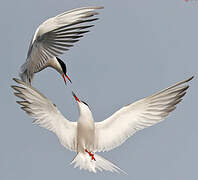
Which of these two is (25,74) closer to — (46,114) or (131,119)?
(46,114)

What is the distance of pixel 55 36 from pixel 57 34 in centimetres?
3

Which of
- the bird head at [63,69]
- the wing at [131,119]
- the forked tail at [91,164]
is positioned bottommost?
the forked tail at [91,164]

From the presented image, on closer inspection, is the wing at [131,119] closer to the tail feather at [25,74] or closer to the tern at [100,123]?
the tern at [100,123]

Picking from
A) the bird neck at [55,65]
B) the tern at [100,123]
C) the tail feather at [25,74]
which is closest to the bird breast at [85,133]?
the tern at [100,123]

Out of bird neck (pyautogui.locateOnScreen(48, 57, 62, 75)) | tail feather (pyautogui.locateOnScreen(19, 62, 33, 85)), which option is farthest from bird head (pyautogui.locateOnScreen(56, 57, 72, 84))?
tail feather (pyautogui.locateOnScreen(19, 62, 33, 85))

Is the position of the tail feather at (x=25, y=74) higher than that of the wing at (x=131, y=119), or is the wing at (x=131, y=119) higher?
the tail feather at (x=25, y=74)

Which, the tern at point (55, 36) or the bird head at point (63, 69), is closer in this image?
the tern at point (55, 36)

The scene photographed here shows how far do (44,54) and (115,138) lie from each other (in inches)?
54.2

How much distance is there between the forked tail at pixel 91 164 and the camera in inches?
268

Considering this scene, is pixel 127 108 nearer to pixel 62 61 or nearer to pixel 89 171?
pixel 89 171

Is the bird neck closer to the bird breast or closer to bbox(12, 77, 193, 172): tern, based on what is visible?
bbox(12, 77, 193, 172): tern

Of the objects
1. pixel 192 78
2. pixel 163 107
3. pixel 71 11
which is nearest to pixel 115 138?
pixel 163 107

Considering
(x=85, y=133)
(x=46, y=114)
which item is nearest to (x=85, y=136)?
(x=85, y=133)

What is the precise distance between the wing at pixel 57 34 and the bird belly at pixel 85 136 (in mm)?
870
